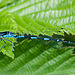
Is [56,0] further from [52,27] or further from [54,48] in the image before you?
[54,48]

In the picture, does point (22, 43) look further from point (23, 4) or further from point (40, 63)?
point (23, 4)

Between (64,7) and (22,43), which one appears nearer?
(64,7)

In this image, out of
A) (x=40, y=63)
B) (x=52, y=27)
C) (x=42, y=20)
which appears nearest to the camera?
(x=52, y=27)

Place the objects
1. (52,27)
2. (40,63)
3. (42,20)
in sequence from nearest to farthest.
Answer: (52,27) < (42,20) < (40,63)

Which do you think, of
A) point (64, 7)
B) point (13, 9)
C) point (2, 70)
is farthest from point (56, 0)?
point (2, 70)

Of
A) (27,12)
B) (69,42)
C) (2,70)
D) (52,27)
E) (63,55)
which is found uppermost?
(27,12)

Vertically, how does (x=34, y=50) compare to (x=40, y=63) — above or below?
above
